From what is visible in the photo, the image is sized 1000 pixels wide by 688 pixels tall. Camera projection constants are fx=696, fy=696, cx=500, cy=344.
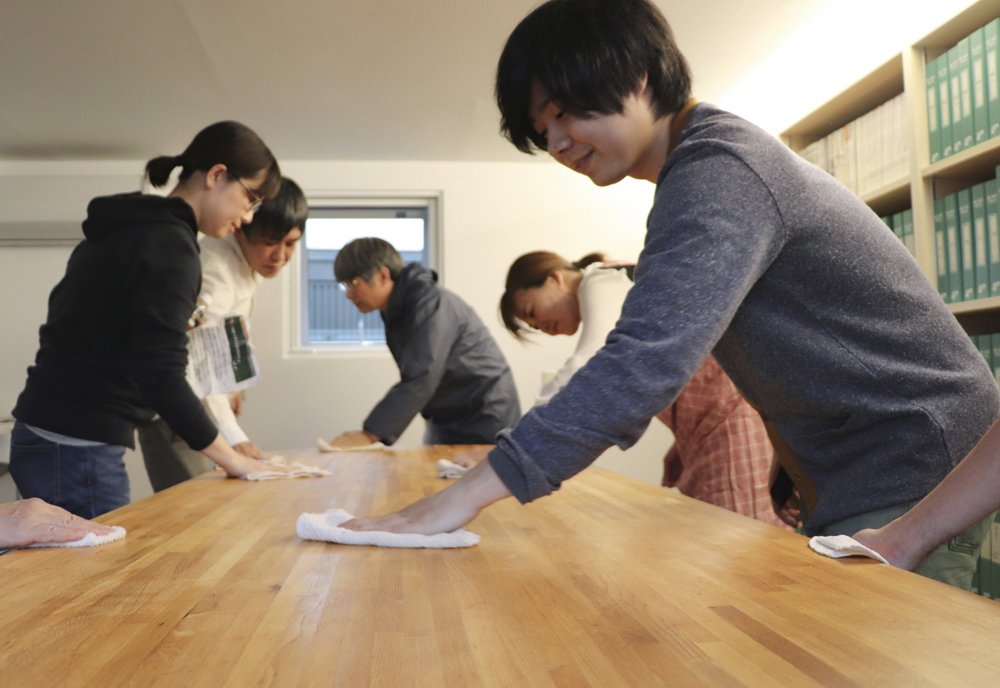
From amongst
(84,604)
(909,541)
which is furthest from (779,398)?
(84,604)

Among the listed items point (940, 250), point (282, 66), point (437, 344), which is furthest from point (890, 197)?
point (282, 66)

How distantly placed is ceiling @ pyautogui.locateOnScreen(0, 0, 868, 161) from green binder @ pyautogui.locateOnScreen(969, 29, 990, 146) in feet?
2.38

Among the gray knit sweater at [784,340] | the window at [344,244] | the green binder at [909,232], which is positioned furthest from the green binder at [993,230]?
the window at [344,244]

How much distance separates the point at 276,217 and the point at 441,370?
740 millimetres

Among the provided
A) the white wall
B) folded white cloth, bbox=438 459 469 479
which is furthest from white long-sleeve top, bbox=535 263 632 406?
the white wall

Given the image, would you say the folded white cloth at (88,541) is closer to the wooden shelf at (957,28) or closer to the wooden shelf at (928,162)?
the wooden shelf at (928,162)

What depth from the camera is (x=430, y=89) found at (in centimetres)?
306

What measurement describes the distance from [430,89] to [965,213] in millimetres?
2091

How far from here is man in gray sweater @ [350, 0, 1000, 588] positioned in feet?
2.12

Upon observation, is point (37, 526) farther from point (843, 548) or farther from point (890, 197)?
point (890, 197)

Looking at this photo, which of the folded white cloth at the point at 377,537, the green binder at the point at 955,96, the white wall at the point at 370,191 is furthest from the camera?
the white wall at the point at 370,191

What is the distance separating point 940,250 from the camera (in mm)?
2125

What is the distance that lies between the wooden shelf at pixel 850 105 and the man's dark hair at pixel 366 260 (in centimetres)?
173

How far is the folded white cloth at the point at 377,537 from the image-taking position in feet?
2.46
